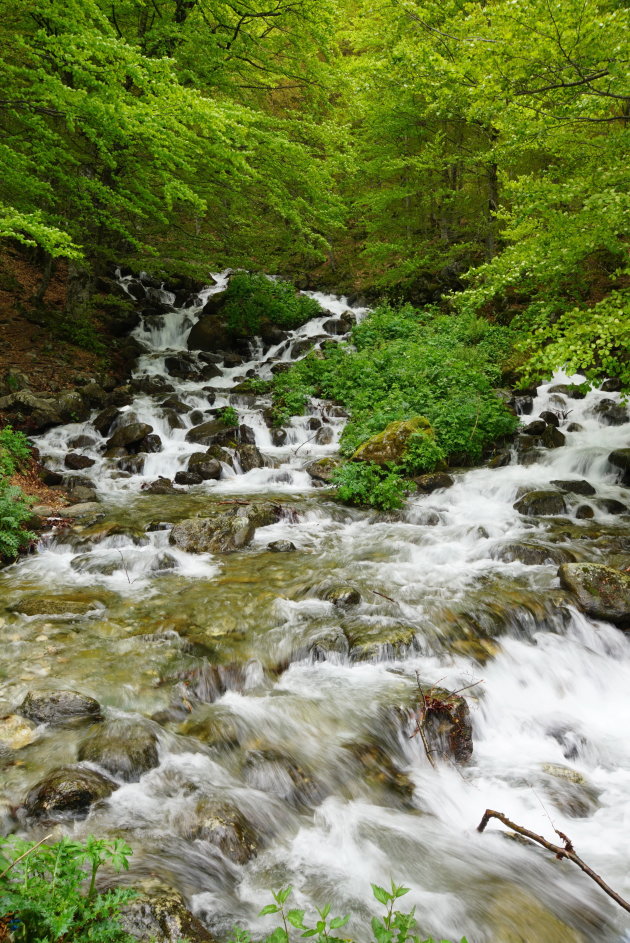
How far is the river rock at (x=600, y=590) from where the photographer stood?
5.55m

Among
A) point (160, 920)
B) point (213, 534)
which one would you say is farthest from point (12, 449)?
point (160, 920)

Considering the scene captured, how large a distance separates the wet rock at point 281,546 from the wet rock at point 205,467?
11.5 ft

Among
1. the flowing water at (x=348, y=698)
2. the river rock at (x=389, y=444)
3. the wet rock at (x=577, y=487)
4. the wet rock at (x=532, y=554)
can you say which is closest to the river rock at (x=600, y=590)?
the flowing water at (x=348, y=698)

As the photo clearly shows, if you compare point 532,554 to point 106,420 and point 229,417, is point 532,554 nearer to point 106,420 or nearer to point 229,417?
point 229,417

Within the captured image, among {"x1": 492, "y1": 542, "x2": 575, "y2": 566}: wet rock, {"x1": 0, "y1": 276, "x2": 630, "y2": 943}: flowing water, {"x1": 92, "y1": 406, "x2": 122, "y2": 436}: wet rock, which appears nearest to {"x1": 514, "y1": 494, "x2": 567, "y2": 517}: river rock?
{"x1": 0, "y1": 276, "x2": 630, "y2": 943}: flowing water

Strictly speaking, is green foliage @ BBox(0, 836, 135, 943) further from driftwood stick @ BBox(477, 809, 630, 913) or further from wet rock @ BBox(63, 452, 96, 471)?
wet rock @ BBox(63, 452, 96, 471)

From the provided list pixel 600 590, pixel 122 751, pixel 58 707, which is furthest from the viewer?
pixel 600 590

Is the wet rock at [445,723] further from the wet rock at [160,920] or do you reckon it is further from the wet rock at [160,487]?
the wet rock at [160,487]

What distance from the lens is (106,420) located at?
38.9ft

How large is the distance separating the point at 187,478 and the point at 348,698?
6812mm

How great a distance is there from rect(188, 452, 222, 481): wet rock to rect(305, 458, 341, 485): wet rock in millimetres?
1843

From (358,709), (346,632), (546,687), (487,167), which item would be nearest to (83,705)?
(358,709)

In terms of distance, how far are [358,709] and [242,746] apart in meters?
0.98

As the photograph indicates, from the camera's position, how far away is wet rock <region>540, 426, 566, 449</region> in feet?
35.2
